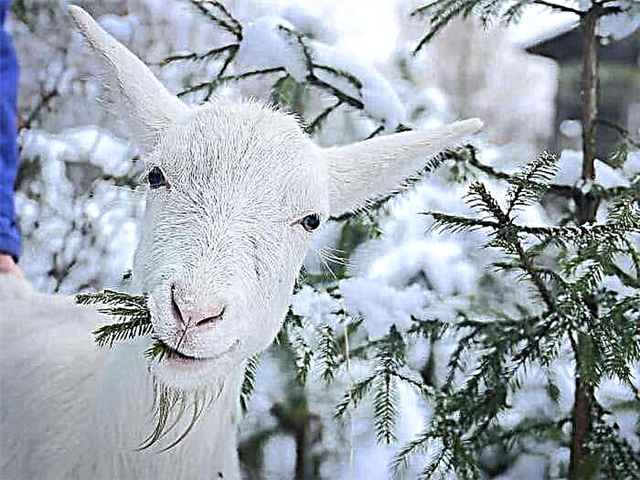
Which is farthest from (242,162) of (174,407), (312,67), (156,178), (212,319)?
(312,67)

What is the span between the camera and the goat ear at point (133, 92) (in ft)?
4.93

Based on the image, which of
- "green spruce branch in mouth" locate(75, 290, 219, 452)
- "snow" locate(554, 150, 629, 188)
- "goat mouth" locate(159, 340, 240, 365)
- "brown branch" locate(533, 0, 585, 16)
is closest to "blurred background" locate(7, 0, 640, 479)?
"snow" locate(554, 150, 629, 188)

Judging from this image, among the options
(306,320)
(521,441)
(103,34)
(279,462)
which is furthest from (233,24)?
(279,462)

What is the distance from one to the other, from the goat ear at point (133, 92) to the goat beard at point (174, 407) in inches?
17.6

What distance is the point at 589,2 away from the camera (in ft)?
6.42

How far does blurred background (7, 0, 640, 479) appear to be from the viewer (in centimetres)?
210

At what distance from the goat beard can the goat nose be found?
21 cm

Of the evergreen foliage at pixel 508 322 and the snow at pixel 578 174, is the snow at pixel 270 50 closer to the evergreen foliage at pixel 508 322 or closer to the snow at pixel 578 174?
the evergreen foliage at pixel 508 322

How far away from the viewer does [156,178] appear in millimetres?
1360

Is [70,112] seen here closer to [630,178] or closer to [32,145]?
[32,145]

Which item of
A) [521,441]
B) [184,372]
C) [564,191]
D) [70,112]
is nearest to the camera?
[184,372]

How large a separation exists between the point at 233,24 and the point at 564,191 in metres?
0.92

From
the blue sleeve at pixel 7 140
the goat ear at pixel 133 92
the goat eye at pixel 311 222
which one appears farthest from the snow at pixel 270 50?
the blue sleeve at pixel 7 140

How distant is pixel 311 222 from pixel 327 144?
1696mm
